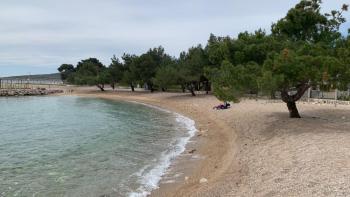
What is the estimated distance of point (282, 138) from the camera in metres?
17.8

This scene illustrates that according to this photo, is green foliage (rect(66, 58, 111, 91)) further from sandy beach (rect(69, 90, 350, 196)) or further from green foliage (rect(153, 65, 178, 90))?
sandy beach (rect(69, 90, 350, 196))

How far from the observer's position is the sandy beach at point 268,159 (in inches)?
416

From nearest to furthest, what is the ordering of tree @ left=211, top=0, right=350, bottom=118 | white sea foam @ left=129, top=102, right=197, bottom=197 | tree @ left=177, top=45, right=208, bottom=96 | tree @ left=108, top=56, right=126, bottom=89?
white sea foam @ left=129, top=102, right=197, bottom=197 → tree @ left=211, top=0, right=350, bottom=118 → tree @ left=177, top=45, right=208, bottom=96 → tree @ left=108, top=56, right=126, bottom=89

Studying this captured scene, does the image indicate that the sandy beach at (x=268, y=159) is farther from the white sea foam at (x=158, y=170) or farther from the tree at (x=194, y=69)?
the tree at (x=194, y=69)

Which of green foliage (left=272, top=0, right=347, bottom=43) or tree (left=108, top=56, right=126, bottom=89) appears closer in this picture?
Answer: green foliage (left=272, top=0, right=347, bottom=43)

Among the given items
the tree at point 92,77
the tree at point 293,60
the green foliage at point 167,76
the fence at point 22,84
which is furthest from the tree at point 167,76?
the fence at point 22,84

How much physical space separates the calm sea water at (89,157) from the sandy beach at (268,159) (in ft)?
3.94

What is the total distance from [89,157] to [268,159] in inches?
342

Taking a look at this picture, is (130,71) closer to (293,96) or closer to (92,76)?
(92,76)

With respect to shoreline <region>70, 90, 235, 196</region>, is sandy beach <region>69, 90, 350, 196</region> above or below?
above

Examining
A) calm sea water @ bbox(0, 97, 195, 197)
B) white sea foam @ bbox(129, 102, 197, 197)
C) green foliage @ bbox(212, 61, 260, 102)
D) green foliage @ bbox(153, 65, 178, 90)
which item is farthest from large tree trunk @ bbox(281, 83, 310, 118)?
green foliage @ bbox(153, 65, 178, 90)

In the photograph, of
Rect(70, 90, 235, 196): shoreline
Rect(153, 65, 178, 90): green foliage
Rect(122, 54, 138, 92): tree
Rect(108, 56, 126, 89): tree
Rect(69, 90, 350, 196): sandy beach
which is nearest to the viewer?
Rect(69, 90, 350, 196): sandy beach

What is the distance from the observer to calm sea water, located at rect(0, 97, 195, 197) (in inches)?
542

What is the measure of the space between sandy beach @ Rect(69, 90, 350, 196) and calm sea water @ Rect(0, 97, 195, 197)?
1.20m
